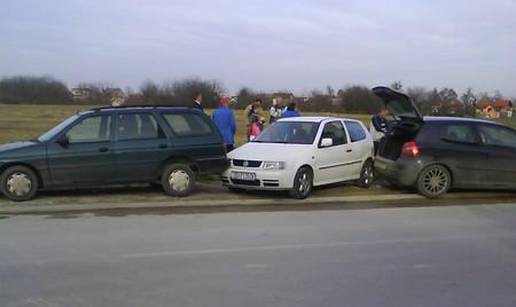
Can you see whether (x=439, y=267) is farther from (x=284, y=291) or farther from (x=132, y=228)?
(x=132, y=228)

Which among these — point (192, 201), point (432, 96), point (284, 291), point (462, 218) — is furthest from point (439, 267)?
point (432, 96)

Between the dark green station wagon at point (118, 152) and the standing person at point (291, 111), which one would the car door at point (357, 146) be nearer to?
the standing person at point (291, 111)

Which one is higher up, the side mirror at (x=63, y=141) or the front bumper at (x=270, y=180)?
the side mirror at (x=63, y=141)

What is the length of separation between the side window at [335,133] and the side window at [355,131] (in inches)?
10.7

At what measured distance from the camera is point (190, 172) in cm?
1208

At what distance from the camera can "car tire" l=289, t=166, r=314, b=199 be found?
39.0 feet

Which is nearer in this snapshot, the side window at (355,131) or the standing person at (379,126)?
the side window at (355,131)

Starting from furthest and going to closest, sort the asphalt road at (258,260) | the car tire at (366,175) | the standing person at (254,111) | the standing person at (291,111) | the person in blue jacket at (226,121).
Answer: the standing person at (254,111), the standing person at (291,111), the person in blue jacket at (226,121), the car tire at (366,175), the asphalt road at (258,260)

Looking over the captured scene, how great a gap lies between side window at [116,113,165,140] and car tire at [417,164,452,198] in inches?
196

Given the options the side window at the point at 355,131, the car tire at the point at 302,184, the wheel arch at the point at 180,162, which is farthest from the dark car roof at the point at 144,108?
the side window at the point at 355,131

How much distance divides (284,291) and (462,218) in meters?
5.27

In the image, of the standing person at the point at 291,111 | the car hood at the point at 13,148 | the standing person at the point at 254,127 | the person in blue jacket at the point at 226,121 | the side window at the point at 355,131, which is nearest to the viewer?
the car hood at the point at 13,148

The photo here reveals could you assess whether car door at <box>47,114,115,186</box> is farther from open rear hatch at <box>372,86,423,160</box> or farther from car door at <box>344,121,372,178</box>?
open rear hatch at <box>372,86,423,160</box>

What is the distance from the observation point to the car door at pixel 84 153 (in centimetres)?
1123
